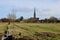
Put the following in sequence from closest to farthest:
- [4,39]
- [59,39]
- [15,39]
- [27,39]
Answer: [27,39] → [59,39] → [15,39] → [4,39]

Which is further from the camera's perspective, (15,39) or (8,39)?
(8,39)

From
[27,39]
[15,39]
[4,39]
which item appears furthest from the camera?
[4,39]

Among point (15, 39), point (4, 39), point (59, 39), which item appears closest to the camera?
point (59, 39)

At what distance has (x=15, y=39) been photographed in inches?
859

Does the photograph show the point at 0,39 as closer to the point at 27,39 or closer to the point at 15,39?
the point at 15,39

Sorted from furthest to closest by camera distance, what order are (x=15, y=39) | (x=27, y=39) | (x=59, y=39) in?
(x=15, y=39) → (x=59, y=39) → (x=27, y=39)

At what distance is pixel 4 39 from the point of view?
78.9 ft

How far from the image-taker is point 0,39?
24.8 meters

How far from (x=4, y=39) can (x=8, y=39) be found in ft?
1.34

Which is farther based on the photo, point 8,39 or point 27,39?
point 8,39

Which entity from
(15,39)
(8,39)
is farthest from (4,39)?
(15,39)

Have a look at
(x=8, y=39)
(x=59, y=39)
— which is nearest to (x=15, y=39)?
(x=8, y=39)

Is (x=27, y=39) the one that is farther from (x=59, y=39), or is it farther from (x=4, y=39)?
(x=4, y=39)

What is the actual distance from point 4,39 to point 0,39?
0.84 meters
